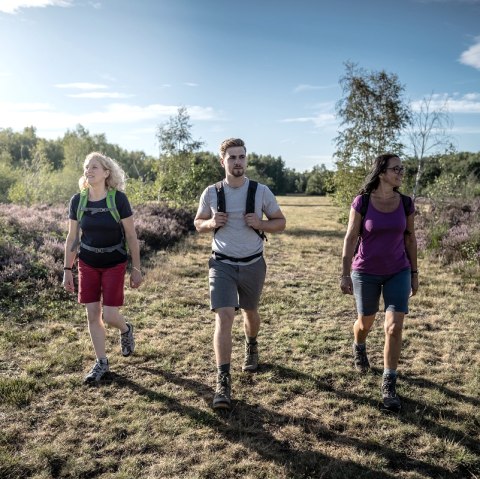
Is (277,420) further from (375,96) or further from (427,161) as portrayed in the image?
(427,161)

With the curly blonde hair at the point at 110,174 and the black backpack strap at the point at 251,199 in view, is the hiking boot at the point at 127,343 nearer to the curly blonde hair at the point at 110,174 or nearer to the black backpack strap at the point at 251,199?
the curly blonde hair at the point at 110,174

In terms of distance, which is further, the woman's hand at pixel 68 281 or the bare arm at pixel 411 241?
the woman's hand at pixel 68 281

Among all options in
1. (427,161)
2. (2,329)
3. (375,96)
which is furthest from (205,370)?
(427,161)

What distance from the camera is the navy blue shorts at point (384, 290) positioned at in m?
4.00

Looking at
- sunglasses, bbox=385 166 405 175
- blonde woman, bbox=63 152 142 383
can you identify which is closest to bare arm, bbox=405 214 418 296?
sunglasses, bbox=385 166 405 175

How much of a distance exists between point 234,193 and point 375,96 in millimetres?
14037

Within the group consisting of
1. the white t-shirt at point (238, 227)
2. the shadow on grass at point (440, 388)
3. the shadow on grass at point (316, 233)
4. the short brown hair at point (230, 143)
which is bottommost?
the shadow on grass at point (440, 388)

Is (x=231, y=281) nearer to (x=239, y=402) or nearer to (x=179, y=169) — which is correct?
(x=239, y=402)

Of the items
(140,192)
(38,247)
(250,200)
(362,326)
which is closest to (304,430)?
(362,326)

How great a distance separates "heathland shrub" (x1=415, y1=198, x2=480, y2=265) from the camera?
10445 mm

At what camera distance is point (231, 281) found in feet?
13.5

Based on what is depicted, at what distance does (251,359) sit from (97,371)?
1.68m

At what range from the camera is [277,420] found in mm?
3799

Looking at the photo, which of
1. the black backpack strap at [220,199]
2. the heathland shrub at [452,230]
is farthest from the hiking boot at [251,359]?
the heathland shrub at [452,230]
